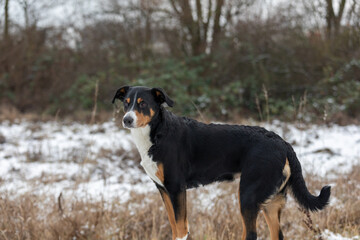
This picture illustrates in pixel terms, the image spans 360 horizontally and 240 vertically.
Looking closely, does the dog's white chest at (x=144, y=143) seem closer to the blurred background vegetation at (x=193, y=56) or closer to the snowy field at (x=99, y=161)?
the snowy field at (x=99, y=161)

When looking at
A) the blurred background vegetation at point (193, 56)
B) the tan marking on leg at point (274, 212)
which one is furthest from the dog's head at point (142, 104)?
the blurred background vegetation at point (193, 56)

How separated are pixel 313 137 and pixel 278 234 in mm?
6096

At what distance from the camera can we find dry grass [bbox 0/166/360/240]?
12.2ft

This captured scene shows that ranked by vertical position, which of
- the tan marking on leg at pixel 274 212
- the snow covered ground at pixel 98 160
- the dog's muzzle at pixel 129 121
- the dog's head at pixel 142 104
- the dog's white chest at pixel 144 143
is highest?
the dog's head at pixel 142 104

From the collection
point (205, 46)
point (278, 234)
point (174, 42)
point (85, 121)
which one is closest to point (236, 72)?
point (205, 46)

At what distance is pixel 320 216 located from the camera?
4.04 meters

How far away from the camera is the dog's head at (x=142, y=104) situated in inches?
97.8

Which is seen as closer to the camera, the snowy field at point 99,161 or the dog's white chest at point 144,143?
the dog's white chest at point 144,143

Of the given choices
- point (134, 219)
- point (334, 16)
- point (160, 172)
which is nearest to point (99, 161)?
point (134, 219)

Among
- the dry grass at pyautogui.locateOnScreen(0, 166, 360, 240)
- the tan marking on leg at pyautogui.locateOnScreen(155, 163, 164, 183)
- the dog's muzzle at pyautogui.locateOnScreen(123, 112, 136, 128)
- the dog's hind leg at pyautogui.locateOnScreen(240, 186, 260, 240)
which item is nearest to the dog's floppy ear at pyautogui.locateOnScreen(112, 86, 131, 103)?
the dog's muzzle at pyautogui.locateOnScreen(123, 112, 136, 128)

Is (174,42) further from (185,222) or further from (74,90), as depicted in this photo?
(185,222)

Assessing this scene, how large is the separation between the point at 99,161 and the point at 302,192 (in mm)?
4941

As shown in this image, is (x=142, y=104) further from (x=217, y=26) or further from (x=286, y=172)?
(x=217, y=26)

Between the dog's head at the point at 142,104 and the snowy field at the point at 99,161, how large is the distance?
7.04 feet
